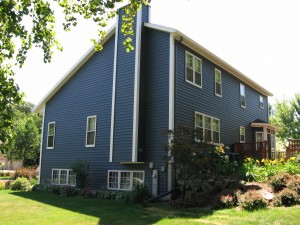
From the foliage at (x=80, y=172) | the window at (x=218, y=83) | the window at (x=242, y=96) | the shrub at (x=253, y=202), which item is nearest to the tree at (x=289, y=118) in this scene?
the window at (x=242, y=96)

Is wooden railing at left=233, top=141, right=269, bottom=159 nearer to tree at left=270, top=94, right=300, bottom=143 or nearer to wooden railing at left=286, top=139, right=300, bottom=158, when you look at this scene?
wooden railing at left=286, top=139, right=300, bottom=158

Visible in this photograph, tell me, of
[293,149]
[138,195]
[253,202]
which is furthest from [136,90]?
[293,149]

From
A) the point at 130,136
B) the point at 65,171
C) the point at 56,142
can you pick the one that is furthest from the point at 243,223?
the point at 56,142

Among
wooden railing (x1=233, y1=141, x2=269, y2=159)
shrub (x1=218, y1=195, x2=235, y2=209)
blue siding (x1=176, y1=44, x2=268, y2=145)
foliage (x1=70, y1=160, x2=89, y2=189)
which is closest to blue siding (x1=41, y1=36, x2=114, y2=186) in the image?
foliage (x1=70, y1=160, x2=89, y2=189)

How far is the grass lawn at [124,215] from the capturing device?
881cm

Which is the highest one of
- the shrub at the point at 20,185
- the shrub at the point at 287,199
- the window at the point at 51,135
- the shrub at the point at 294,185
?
the window at the point at 51,135

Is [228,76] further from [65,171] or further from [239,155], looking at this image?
[65,171]

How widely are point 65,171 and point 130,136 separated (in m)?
6.40

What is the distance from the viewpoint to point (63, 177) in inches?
770

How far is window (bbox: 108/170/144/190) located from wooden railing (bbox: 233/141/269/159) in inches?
273

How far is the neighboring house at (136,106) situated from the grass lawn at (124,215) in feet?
10.1

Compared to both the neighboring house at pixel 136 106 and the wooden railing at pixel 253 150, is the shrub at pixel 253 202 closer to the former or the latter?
the neighboring house at pixel 136 106

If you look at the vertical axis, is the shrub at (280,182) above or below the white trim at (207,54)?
below

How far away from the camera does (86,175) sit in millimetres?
17062
